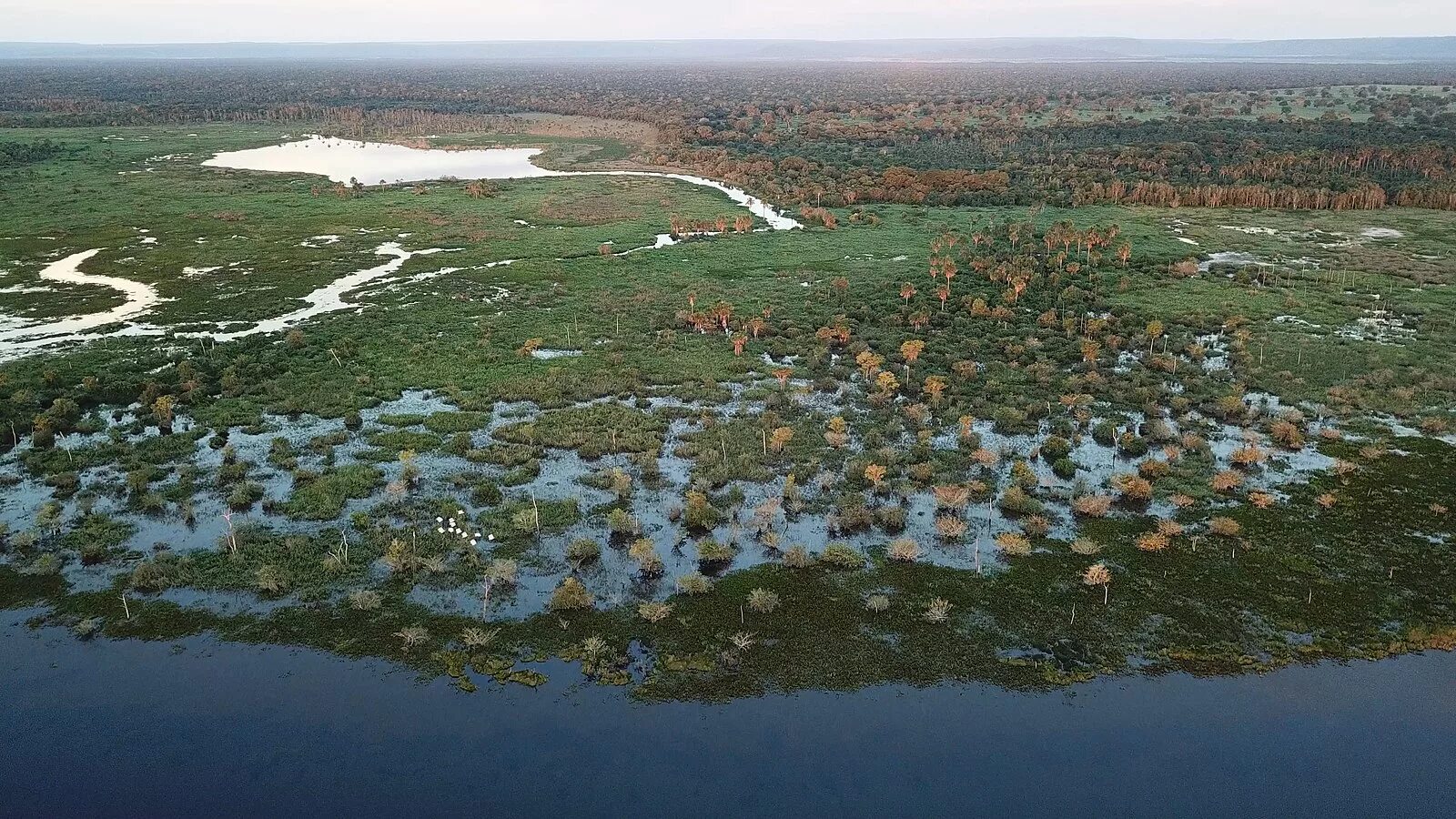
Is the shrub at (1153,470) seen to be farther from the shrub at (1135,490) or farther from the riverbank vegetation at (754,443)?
the shrub at (1135,490)

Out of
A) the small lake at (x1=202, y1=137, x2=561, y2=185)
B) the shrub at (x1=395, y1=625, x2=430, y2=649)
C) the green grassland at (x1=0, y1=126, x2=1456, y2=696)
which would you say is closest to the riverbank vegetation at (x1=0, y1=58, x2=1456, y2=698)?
the shrub at (x1=395, y1=625, x2=430, y2=649)

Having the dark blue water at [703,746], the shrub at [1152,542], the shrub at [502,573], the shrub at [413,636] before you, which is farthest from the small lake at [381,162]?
the shrub at [1152,542]

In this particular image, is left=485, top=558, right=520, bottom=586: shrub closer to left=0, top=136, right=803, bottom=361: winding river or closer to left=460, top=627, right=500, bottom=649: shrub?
left=460, top=627, right=500, bottom=649: shrub

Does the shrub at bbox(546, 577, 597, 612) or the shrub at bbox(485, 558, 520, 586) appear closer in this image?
the shrub at bbox(546, 577, 597, 612)

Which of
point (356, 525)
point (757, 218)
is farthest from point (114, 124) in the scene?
point (356, 525)

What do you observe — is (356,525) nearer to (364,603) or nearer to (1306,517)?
(364,603)

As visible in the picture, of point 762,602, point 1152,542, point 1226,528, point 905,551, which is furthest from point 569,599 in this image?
point 1226,528

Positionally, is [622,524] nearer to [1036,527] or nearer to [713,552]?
[713,552]
